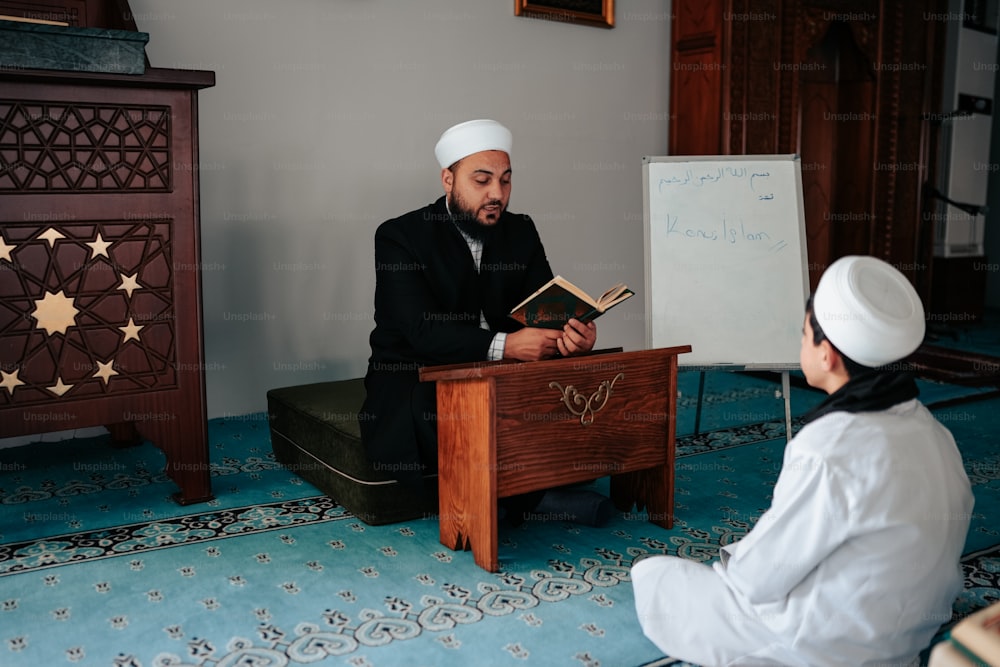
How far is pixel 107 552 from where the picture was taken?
2.51 metres

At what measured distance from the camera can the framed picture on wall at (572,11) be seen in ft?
15.3

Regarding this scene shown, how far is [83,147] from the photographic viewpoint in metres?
2.63

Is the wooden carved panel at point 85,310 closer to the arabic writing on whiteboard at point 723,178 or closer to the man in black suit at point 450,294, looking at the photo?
the man in black suit at point 450,294

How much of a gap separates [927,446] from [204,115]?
3224 millimetres

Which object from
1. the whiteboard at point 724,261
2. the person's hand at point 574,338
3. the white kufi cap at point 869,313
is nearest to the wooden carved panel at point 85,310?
the person's hand at point 574,338

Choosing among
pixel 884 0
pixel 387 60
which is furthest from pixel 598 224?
pixel 884 0

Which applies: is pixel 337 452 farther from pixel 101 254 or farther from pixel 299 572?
pixel 101 254

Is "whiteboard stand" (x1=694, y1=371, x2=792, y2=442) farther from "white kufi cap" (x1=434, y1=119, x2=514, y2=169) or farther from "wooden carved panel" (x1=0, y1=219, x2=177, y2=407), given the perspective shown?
"wooden carved panel" (x1=0, y1=219, x2=177, y2=407)

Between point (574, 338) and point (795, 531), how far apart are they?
38.1 inches

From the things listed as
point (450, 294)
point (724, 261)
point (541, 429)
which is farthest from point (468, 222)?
point (724, 261)

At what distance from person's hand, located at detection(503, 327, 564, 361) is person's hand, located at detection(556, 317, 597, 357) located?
0.05 ft

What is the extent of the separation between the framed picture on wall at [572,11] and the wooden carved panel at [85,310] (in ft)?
8.59

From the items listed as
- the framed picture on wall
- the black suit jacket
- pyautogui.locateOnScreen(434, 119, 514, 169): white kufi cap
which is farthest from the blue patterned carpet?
the framed picture on wall

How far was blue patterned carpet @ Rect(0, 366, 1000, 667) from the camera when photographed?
198 cm
